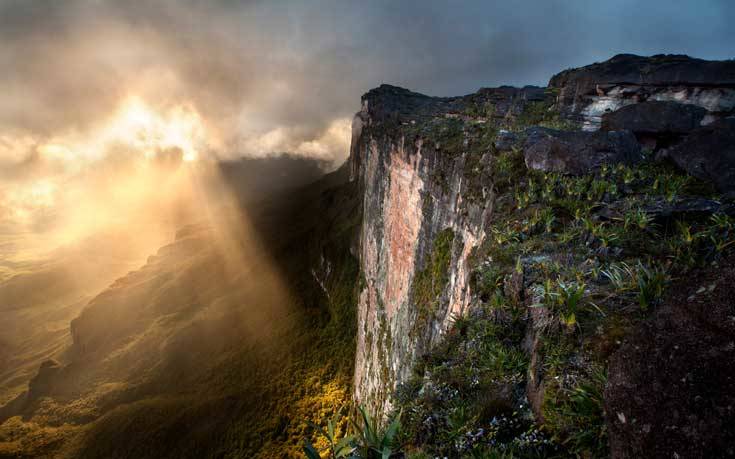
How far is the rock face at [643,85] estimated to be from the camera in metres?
14.8

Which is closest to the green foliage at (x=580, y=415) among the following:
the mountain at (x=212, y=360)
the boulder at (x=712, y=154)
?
the boulder at (x=712, y=154)

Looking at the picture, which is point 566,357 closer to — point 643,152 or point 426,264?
point 643,152

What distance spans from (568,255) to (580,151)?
5.37 m

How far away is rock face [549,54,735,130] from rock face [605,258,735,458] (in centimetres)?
1907

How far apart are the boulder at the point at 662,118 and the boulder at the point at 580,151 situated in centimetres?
307

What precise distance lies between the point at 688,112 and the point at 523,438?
1579 centimetres

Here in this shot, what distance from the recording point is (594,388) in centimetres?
340

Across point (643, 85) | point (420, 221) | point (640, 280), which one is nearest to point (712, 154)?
point (640, 280)

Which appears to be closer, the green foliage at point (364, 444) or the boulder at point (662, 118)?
the green foliage at point (364, 444)

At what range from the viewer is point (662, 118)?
11.9 meters

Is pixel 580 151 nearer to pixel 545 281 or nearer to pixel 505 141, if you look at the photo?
pixel 505 141

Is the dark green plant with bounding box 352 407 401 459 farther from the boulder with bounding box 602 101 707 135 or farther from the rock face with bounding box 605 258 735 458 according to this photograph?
the boulder with bounding box 602 101 707 135

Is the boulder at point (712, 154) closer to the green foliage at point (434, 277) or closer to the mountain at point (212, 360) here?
the green foliage at point (434, 277)

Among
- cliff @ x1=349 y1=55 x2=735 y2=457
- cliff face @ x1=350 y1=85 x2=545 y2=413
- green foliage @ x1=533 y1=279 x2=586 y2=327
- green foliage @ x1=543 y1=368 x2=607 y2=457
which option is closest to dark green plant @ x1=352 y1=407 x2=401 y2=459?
cliff @ x1=349 y1=55 x2=735 y2=457
